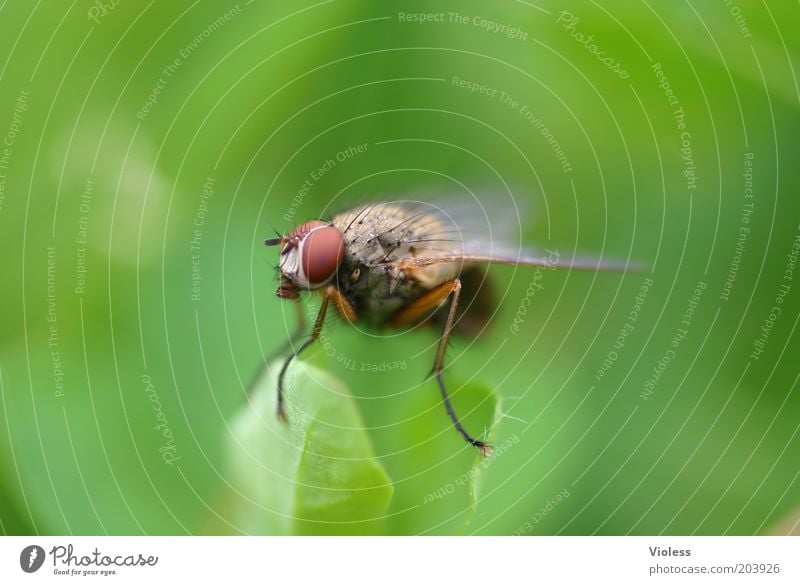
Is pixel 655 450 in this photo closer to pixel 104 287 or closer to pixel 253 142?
pixel 253 142

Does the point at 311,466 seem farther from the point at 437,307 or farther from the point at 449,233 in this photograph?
the point at 449,233

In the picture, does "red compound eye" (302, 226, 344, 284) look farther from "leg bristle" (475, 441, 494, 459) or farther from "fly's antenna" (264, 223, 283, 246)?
"leg bristle" (475, 441, 494, 459)

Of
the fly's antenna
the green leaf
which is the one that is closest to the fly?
the fly's antenna

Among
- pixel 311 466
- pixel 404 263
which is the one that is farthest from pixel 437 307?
pixel 311 466

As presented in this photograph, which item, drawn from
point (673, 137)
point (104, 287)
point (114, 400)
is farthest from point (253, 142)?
point (673, 137)

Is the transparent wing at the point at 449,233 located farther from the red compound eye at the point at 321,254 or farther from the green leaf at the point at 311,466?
the green leaf at the point at 311,466
